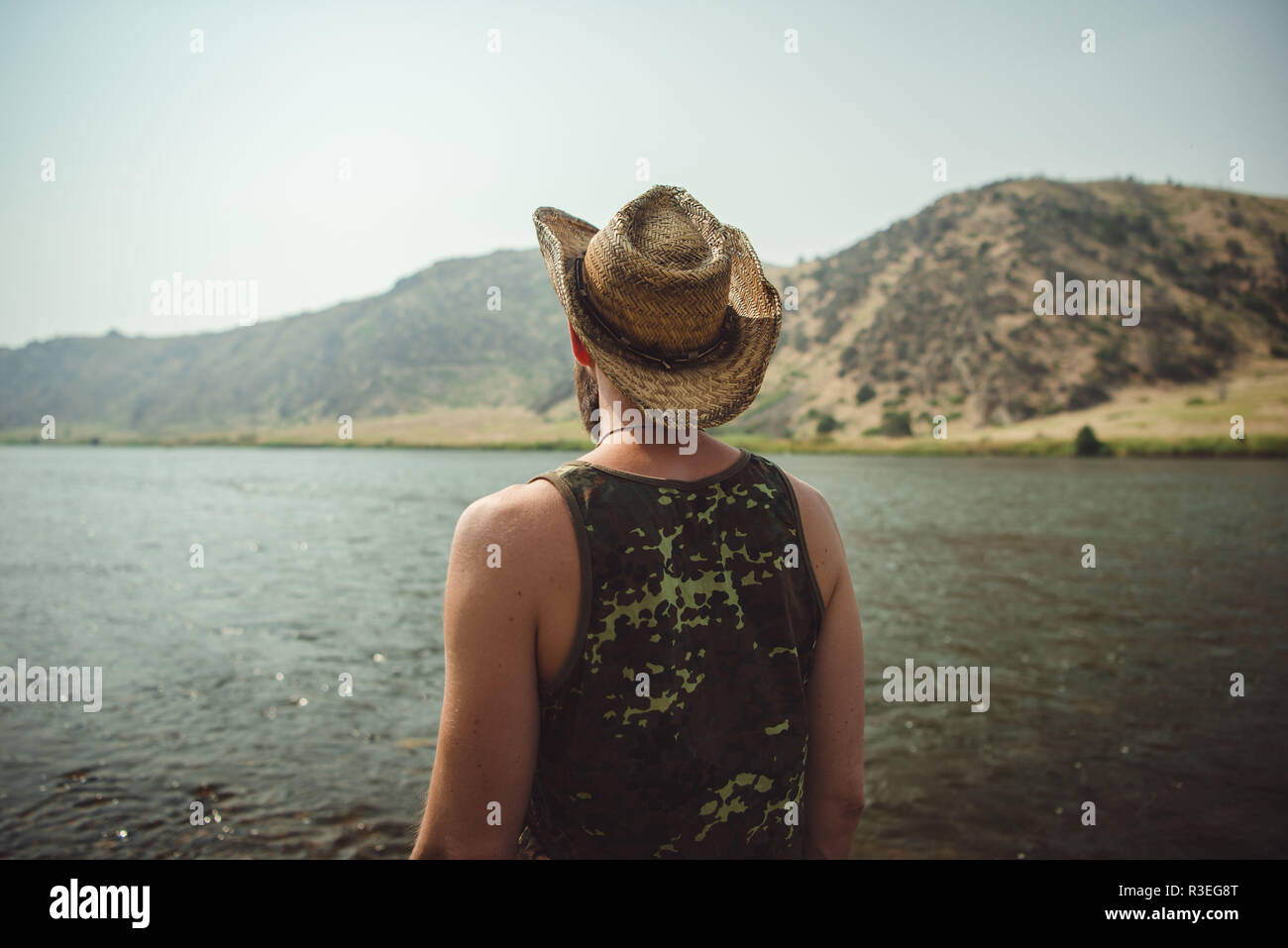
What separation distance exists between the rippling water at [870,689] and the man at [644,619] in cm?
676

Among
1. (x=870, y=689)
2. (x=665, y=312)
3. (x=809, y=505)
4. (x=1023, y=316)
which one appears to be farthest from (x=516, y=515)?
(x=1023, y=316)

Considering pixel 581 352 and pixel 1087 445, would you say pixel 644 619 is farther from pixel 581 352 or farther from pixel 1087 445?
pixel 1087 445

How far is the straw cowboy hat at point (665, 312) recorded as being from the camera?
2.40 meters

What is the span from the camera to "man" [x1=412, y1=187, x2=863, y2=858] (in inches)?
83.4

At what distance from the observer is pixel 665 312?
2432 mm

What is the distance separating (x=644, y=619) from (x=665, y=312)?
37.3 inches

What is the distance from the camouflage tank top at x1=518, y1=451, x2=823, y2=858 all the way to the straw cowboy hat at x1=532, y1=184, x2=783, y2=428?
0.29 meters

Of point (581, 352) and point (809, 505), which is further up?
point (581, 352)

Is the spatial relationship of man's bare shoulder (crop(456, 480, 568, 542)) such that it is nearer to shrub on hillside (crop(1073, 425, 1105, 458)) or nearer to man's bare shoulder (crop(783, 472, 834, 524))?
man's bare shoulder (crop(783, 472, 834, 524))

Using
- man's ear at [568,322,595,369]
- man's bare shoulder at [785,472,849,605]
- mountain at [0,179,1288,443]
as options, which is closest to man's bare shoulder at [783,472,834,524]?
man's bare shoulder at [785,472,849,605]

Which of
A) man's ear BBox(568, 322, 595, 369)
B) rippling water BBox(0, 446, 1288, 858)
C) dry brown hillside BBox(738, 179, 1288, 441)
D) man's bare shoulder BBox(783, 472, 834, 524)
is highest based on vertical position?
dry brown hillside BBox(738, 179, 1288, 441)

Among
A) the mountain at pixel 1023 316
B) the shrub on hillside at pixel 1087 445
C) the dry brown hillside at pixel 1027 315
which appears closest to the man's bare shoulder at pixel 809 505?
the shrub on hillside at pixel 1087 445

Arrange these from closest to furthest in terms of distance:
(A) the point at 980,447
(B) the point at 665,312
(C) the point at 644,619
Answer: (C) the point at 644,619
(B) the point at 665,312
(A) the point at 980,447

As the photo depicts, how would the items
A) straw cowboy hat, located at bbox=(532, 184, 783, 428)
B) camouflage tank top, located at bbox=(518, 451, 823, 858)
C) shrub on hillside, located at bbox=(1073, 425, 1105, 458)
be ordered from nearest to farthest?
camouflage tank top, located at bbox=(518, 451, 823, 858), straw cowboy hat, located at bbox=(532, 184, 783, 428), shrub on hillside, located at bbox=(1073, 425, 1105, 458)
